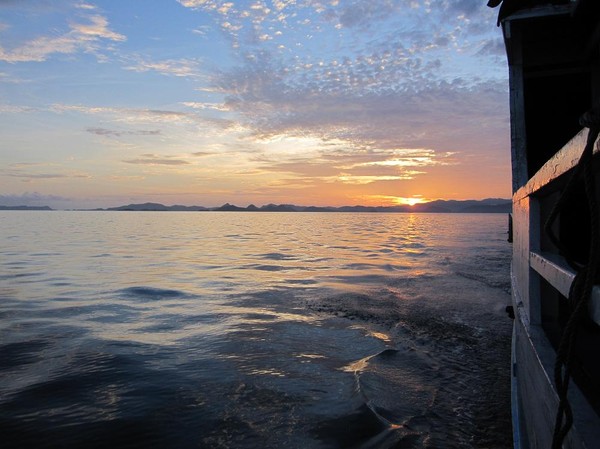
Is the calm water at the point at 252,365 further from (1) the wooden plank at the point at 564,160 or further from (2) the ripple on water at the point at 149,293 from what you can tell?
(1) the wooden plank at the point at 564,160

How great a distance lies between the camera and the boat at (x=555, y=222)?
1507 millimetres

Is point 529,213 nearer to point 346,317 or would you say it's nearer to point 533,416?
point 533,416

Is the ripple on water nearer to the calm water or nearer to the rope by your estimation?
the calm water

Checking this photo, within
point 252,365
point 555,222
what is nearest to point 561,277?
point 555,222

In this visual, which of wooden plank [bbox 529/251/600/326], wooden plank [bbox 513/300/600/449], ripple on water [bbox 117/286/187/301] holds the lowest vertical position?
ripple on water [bbox 117/286/187/301]

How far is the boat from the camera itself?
1507 mm

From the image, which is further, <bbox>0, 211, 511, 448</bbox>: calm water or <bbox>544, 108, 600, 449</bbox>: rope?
<bbox>0, 211, 511, 448</bbox>: calm water

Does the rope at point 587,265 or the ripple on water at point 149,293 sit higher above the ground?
the rope at point 587,265

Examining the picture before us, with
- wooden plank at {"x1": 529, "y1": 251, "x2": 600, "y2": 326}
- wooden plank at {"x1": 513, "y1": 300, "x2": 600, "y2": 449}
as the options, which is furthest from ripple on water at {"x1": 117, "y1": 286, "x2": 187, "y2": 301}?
wooden plank at {"x1": 529, "y1": 251, "x2": 600, "y2": 326}

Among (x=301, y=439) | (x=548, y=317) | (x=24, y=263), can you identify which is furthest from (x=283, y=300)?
(x=24, y=263)

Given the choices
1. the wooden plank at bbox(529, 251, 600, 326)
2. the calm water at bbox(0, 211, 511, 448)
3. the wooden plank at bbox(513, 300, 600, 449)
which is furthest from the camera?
the calm water at bbox(0, 211, 511, 448)

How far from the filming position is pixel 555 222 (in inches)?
163

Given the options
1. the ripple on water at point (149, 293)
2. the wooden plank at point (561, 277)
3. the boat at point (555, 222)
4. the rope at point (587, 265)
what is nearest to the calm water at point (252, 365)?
the ripple on water at point (149, 293)

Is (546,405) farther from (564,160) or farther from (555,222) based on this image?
(555,222)
